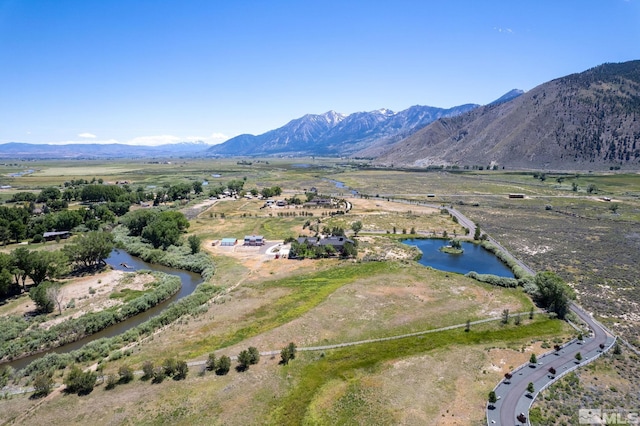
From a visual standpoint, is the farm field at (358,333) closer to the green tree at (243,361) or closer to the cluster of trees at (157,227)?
the green tree at (243,361)

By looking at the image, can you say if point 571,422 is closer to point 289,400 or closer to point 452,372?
point 452,372

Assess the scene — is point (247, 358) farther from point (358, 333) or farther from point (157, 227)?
point (157, 227)

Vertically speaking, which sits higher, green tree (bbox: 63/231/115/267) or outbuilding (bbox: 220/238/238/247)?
green tree (bbox: 63/231/115/267)

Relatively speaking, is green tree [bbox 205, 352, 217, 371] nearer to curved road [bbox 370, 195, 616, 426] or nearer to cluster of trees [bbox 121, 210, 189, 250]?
curved road [bbox 370, 195, 616, 426]

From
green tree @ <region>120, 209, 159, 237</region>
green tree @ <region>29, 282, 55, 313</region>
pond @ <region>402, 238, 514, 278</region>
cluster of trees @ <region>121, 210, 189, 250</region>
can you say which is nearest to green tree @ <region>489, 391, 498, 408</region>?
pond @ <region>402, 238, 514, 278</region>

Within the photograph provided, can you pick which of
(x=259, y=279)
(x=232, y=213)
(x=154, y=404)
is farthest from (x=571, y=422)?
(x=232, y=213)

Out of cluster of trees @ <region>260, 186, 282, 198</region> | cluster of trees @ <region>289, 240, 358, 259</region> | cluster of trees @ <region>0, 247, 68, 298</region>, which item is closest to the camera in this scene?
cluster of trees @ <region>0, 247, 68, 298</region>
